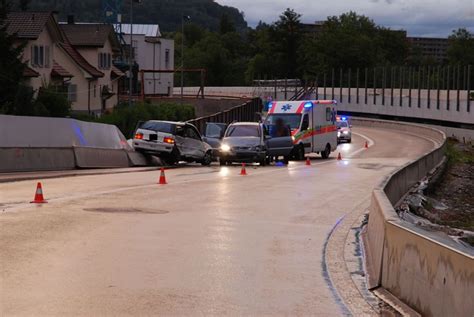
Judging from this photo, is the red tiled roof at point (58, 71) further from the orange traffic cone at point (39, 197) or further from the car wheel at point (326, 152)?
the orange traffic cone at point (39, 197)

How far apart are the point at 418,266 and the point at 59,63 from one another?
51986 millimetres

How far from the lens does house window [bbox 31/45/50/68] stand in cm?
4938

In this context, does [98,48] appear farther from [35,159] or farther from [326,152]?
[35,159]

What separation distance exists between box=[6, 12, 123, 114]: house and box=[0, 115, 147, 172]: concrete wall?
13819mm

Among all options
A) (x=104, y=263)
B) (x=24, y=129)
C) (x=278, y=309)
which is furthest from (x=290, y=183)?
(x=278, y=309)

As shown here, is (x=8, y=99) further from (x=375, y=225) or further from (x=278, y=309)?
(x=278, y=309)

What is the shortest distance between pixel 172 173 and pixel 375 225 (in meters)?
16.0

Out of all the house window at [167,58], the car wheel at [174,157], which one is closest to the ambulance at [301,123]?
the car wheel at [174,157]

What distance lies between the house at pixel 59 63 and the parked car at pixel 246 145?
13437 millimetres

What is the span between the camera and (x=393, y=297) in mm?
9195

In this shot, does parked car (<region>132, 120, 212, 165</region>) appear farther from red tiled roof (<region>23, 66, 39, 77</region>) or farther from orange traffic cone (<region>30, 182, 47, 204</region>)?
red tiled roof (<region>23, 66, 39, 77</region>)

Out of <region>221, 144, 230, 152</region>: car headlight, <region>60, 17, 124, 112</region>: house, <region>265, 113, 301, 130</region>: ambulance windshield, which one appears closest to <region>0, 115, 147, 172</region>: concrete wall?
<region>221, 144, 230, 152</region>: car headlight

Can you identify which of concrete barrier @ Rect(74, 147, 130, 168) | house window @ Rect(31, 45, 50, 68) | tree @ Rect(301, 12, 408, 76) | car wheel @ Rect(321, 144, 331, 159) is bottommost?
car wheel @ Rect(321, 144, 331, 159)

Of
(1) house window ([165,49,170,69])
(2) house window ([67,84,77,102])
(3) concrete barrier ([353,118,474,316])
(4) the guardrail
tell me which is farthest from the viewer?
(1) house window ([165,49,170,69])
